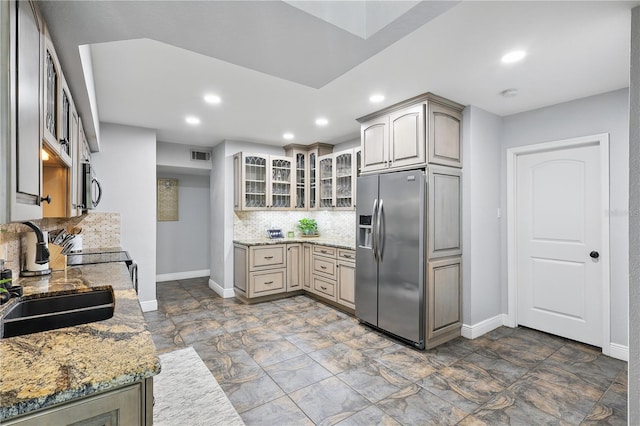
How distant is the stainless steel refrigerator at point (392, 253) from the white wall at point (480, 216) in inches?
26.8

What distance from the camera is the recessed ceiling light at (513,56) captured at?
7.40 ft

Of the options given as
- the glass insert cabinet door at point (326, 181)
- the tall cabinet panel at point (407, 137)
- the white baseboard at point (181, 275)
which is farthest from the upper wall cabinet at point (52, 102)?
the white baseboard at point (181, 275)

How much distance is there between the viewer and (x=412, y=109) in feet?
10.6

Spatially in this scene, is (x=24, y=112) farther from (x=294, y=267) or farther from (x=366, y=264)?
(x=294, y=267)

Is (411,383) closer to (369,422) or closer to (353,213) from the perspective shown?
(369,422)

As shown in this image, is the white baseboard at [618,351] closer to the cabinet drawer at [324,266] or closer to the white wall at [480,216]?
the white wall at [480,216]

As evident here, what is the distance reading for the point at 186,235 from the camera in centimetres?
650

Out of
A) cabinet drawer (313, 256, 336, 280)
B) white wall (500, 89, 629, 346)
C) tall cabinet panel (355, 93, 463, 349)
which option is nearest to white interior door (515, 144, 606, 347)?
white wall (500, 89, 629, 346)

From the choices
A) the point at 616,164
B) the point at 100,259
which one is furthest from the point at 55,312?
the point at 616,164

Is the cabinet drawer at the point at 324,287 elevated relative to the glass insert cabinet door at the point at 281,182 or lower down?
lower down

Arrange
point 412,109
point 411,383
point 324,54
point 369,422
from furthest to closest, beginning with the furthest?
point 412,109, point 411,383, point 369,422, point 324,54

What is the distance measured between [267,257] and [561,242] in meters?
3.72

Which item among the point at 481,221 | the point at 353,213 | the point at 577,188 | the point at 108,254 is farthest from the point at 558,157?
the point at 108,254

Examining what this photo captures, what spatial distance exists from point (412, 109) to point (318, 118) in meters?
1.20
